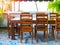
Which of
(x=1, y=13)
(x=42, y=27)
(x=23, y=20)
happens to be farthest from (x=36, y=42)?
(x=1, y=13)

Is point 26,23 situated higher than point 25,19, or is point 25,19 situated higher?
point 25,19

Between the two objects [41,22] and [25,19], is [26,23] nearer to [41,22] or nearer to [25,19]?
[25,19]

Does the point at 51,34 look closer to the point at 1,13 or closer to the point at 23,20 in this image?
the point at 23,20

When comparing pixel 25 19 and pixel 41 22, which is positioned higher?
pixel 25 19

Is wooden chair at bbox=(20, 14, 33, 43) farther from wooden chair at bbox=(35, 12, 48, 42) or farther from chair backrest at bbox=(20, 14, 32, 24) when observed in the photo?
wooden chair at bbox=(35, 12, 48, 42)

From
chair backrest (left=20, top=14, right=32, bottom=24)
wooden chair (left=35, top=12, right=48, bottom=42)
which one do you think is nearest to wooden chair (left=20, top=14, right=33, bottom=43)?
chair backrest (left=20, top=14, right=32, bottom=24)

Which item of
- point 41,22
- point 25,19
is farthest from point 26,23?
point 41,22

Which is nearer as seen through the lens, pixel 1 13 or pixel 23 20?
pixel 23 20

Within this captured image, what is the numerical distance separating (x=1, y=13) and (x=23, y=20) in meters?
2.41

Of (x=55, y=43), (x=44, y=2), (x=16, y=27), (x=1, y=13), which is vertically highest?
(x=44, y=2)

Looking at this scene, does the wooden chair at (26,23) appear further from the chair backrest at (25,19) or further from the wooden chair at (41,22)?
the wooden chair at (41,22)

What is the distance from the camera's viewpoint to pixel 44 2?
24.6 feet

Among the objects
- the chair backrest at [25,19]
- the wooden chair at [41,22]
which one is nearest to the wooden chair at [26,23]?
the chair backrest at [25,19]

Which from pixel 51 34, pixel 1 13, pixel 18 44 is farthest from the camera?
pixel 1 13
